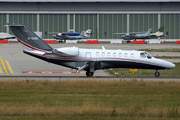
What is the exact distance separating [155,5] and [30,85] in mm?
73512

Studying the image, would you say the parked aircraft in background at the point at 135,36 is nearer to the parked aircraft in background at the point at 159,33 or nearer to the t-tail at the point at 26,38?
the parked aircraft in background at the point at 159,33

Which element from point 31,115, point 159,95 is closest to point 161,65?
point 159,95

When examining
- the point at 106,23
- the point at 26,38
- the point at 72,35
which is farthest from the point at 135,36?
the point at 26,38

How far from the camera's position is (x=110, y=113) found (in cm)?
1192

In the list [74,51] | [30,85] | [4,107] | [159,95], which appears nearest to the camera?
[4,107]

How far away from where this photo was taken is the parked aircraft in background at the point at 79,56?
25.3m

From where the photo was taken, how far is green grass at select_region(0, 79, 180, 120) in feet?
39.0

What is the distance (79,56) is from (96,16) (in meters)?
63.9

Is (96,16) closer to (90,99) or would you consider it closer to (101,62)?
(101,62)

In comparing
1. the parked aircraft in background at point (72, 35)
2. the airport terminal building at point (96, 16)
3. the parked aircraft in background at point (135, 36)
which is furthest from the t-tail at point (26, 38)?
the airport terminal building at point (96, 16)

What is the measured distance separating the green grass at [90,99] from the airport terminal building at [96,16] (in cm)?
6812

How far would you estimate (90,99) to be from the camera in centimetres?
1519

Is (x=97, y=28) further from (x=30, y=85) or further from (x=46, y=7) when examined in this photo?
(x=30, y=85)

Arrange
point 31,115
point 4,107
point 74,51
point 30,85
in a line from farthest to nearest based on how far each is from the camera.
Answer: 1. point 74,51
2. point 30,85
3. point 4,107
4. point 31,115
